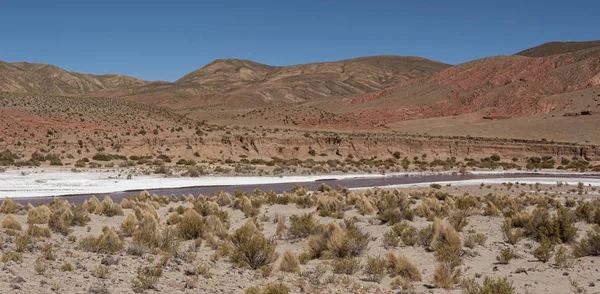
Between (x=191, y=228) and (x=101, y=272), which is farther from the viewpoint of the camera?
(x=191, y=228)

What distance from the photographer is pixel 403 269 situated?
35.1ft

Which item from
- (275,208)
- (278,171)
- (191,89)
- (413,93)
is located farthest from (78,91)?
(275,208)

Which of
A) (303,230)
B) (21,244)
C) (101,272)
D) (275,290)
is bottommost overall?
(303,230)

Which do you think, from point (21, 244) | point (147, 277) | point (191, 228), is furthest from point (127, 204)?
point (147, 277)

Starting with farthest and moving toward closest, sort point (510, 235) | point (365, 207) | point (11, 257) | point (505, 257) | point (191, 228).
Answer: point (365, 207) < point (191, 228) < point (510, 235) < point (505, 257) < point (11, 257)

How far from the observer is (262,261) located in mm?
11188

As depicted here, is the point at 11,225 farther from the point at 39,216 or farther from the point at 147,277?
the point at 147,277

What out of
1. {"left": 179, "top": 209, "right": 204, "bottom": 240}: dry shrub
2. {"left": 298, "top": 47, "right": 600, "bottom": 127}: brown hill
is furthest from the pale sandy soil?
{"left": 298, "top": 47, "right": 600, "bottom": 127}: brown hill

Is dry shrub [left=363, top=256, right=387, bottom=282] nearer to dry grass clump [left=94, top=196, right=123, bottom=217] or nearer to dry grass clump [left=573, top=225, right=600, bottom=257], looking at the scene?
dry grass clump [left=573, top=225, right=600, bottom=257]

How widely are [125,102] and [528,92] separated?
61.1 meters

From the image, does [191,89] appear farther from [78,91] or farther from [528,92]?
[528,92]

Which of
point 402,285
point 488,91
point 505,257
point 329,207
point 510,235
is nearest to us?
point 402,285

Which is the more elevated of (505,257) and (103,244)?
(103,244)

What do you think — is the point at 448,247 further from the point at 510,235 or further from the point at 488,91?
the point at 488,91
